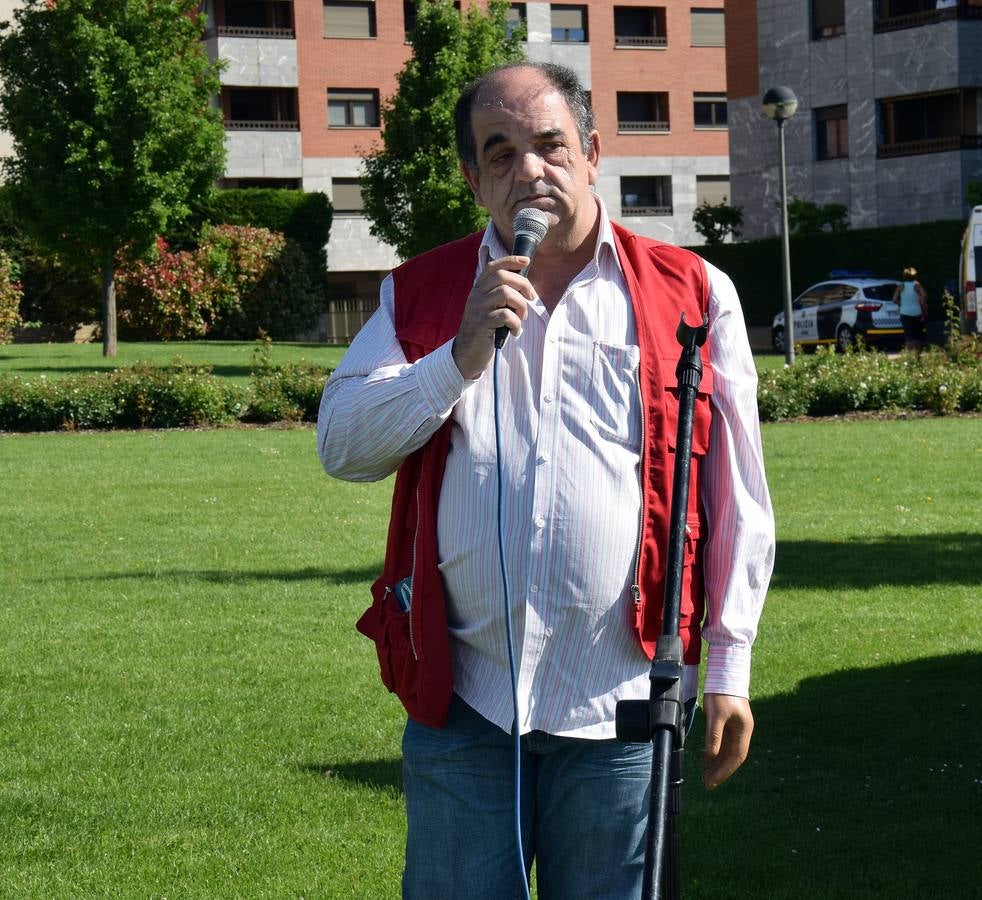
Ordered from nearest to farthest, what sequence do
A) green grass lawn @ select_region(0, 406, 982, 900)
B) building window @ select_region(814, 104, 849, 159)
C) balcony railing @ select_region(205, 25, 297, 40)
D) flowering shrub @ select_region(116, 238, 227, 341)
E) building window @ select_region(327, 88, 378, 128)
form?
green grass lawn @ select_region(0, 406, 982, 900)
flowering shrub @ select_region(116, 238, 227, 341)
building window @ select_region(814, 104, 849, 159)
balcony railing @ select_region(205, 25, 297, 40)
building window @ select_region(327, 88, 378, 128)

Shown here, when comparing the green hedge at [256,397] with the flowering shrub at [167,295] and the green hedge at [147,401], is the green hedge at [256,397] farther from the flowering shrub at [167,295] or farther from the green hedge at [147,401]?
the flowering shrub at [167,295]

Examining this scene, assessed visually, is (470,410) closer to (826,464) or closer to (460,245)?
(460,245)

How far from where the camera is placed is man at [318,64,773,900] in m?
2.93

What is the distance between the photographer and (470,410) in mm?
2965

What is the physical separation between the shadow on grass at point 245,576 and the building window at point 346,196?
48.0 meters

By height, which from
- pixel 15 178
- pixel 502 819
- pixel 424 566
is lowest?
pixel 502 819

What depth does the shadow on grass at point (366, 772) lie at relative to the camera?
648 centimetres

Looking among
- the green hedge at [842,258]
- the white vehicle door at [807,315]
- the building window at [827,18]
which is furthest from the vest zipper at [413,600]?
the building window at [827,18]

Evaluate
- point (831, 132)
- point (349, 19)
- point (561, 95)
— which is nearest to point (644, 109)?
point (349, 19)

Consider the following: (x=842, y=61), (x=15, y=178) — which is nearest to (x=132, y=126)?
(x=15, y=178)

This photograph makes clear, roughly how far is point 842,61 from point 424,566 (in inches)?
1746

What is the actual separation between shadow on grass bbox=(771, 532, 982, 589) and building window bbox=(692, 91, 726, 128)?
52886 mm

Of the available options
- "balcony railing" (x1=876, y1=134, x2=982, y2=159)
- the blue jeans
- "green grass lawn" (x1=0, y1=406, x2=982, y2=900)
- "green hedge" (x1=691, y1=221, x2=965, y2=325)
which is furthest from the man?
"balcony railing" (x1=876, y1=134, x2=982, y2=159)

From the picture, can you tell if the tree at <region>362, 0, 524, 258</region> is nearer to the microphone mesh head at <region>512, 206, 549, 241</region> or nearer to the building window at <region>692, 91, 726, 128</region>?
the building window at <region>692, 91, 726, 128</region>
